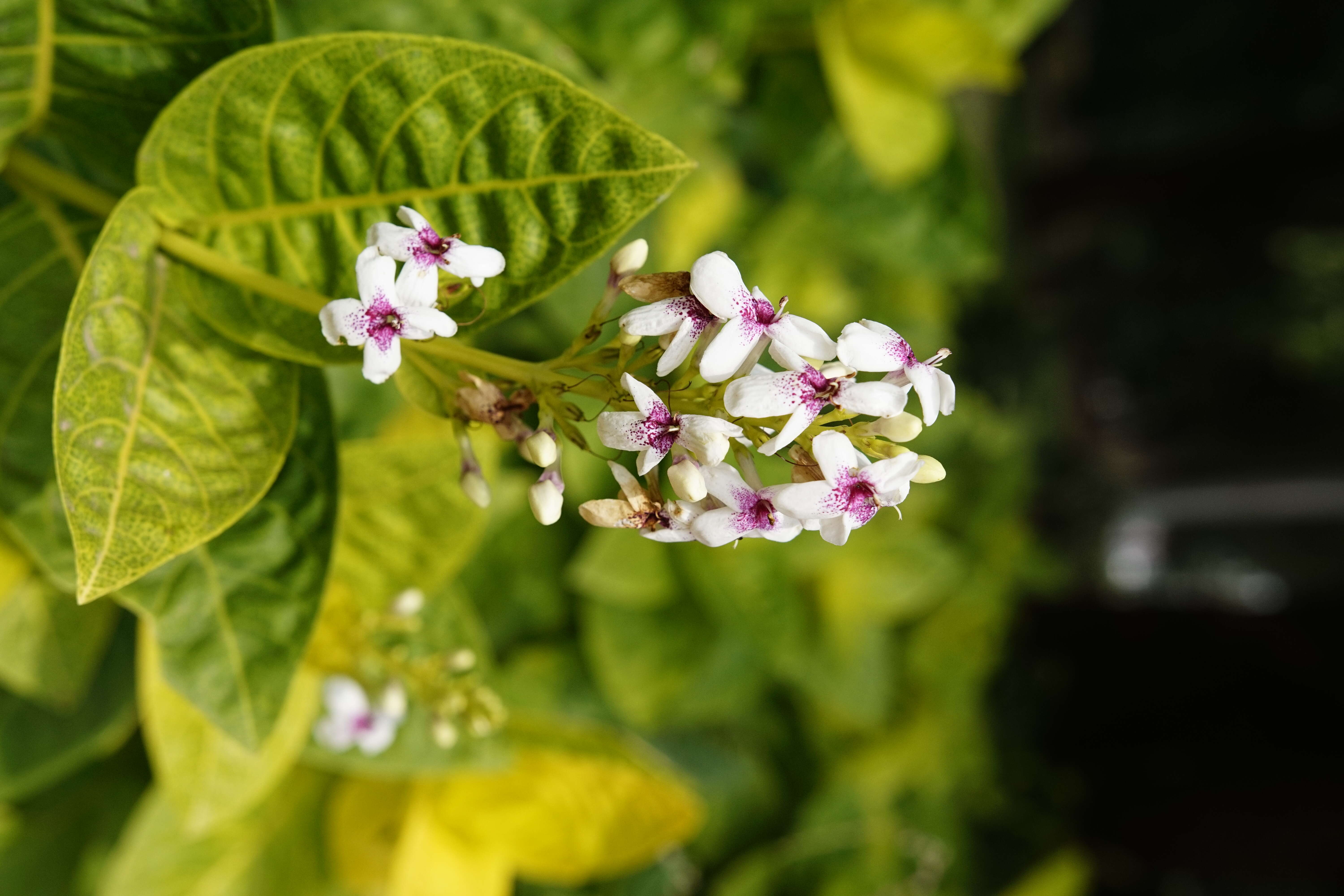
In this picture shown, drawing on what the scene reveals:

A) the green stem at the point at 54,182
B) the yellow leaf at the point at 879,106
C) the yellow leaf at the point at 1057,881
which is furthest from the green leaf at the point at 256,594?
the yellow leaf at the point at 1057,881

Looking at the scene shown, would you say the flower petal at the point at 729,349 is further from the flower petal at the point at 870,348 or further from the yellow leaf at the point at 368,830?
the yellow leaf at the point at 368,830

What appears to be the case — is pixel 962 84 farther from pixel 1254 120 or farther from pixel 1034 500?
pixel 1034 500

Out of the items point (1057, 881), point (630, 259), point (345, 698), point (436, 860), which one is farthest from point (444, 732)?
point (1057, 881)

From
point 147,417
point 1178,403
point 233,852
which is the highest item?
point 1178,403

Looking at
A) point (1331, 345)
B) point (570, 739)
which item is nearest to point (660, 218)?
point (570, 739)

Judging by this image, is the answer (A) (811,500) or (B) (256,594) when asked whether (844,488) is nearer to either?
(A) (811,500)

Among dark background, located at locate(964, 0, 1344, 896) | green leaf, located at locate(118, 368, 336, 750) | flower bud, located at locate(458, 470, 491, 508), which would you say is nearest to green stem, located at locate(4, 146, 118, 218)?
green leaf, located at locate(118, 368, 336, 750)

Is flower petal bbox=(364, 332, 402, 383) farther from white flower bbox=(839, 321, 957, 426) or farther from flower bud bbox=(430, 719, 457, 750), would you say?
flower bud bbox=(430, 719, 457, 750)
